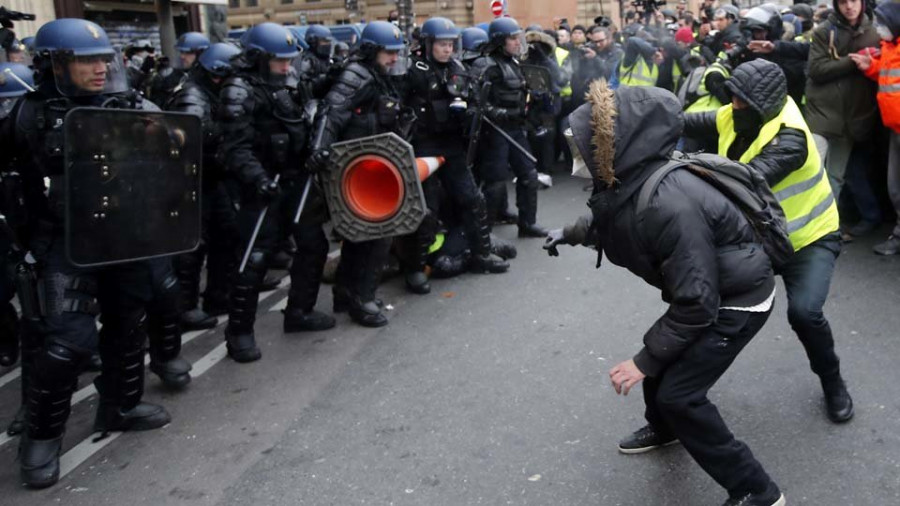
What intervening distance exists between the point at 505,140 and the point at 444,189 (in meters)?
0.90

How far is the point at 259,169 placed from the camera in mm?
5172

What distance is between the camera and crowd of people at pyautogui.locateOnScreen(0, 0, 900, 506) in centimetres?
304

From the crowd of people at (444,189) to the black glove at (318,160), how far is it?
0.04 ft

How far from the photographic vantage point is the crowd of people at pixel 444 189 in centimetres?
304

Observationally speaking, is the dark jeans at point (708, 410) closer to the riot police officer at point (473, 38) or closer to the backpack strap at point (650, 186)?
the backpack strap at point (650, 186)

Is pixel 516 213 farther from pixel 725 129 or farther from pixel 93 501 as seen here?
pixel 93 501

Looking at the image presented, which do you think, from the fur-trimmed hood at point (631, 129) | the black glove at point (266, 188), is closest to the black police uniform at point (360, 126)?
the black glove at point (266, 188)

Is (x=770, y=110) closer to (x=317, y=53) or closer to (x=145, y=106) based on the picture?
(x=145, y=106)

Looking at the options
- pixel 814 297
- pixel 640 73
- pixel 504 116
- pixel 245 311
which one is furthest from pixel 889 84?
pixel 245 311

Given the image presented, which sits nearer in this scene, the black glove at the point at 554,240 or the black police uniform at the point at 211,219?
the black glove at the point at 554,240

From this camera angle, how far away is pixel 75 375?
3.93 metres

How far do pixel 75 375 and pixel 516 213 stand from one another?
5.71 m

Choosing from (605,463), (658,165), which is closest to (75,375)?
(605,463)

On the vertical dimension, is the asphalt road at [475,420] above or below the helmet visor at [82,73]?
below
